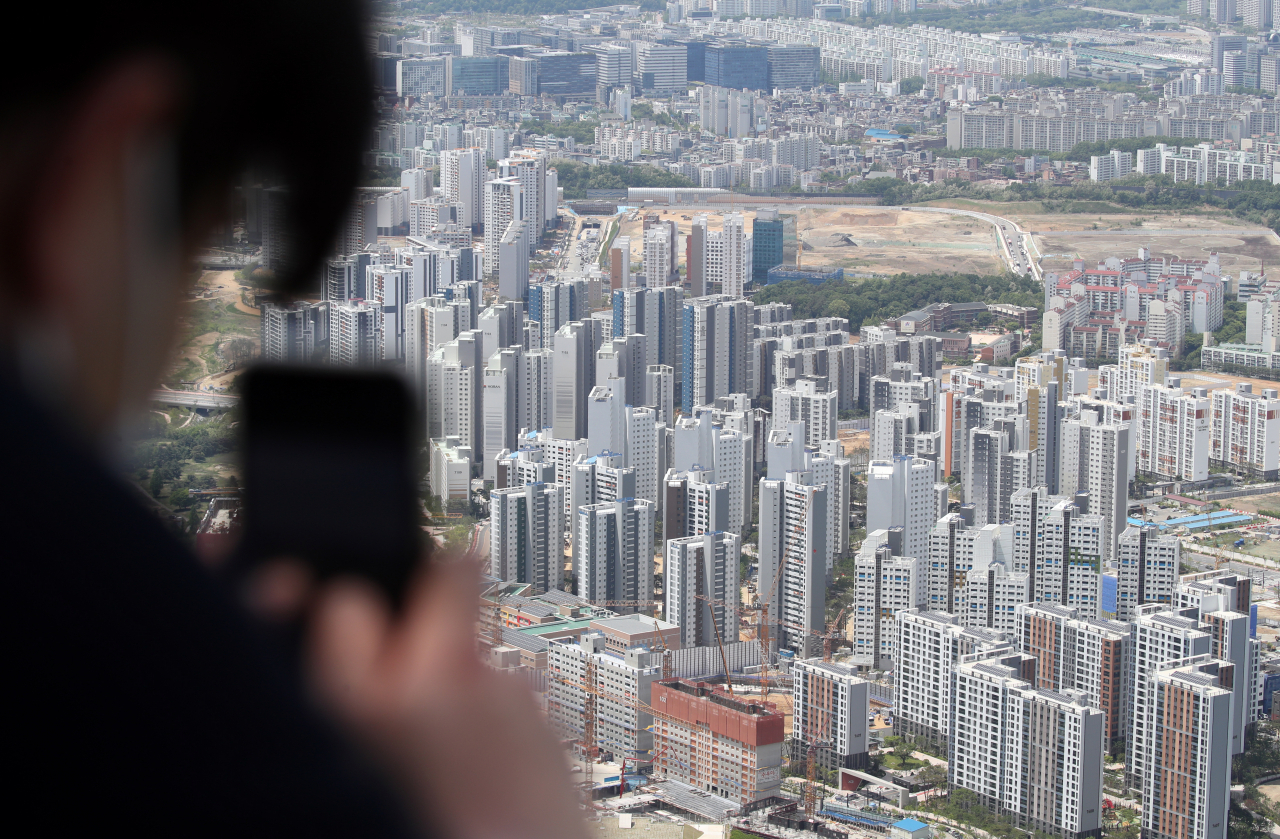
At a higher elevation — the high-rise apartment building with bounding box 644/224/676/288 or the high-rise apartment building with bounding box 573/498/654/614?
the high-rise apartment building with bounding box 644/224/676/288

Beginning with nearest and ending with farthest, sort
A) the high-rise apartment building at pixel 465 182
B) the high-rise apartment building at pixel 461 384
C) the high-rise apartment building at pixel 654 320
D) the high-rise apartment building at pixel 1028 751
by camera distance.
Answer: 1. the high-rise apartment building at pixel 1028 751
2. the high-rise apartment building at pixel 461 384
3. the high-rise apartment building at pixel 654 320
4. the high-rise apartment building at pixel 465 182

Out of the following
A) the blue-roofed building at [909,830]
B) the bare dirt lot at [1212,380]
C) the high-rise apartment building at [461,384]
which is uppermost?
the high-rise apartment building at [461,384]

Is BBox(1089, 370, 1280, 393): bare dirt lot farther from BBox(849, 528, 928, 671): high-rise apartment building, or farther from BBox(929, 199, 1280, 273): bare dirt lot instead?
BBox(849, 528, 928, 671): high-rise apartment building

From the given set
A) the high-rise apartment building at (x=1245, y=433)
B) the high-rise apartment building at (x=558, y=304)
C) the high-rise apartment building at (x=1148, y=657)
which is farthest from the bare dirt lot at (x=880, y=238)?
the high-rise apartment building at (x=1148, y=657)

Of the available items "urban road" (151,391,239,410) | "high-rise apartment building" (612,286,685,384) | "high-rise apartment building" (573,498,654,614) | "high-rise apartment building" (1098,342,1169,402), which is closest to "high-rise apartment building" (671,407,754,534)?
"high-rise apartment building" (573,498,654,614)

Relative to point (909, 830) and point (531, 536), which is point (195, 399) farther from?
point (531, 536)

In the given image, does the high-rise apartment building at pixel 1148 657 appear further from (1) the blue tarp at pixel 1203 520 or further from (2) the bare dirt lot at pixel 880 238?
(2) the bare dirt lot at pixel 880 238

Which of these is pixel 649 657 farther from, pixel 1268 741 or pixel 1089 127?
pixel 1089 127

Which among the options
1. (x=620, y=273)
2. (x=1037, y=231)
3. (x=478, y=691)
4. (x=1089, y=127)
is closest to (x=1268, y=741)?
(x=478, y=691)
